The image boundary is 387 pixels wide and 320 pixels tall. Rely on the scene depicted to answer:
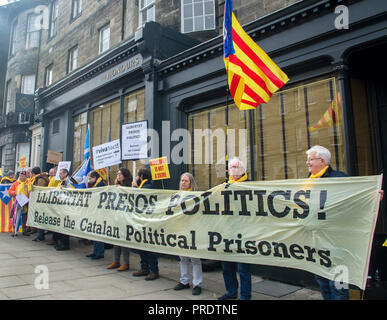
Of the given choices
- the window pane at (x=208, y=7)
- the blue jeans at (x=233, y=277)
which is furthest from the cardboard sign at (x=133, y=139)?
the window pane at (x=208, y=7)

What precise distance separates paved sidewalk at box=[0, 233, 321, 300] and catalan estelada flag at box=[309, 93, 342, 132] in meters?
2.78

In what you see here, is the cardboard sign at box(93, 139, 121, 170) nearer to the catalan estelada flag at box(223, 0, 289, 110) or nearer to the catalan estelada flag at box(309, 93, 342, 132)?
the catalan estelada flag at box(223, 0, 289, 110)

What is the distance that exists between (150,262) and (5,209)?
6798 mm

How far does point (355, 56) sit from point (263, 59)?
5.31 ft

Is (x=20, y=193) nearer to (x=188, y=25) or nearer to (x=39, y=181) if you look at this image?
(x=39, y=181)

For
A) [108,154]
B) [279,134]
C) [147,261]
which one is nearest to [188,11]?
[108,154]

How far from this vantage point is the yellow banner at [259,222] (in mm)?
3361

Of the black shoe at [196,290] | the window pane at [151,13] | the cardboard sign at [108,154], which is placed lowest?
the black shoe at [196,290]

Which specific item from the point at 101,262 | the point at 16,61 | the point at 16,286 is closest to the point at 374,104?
the point at 101,262

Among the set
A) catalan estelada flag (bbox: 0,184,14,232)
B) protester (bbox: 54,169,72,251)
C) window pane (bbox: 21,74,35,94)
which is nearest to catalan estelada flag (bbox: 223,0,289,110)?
protester (bbox: 54,169,72,251)

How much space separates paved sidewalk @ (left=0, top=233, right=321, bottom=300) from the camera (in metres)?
4.48

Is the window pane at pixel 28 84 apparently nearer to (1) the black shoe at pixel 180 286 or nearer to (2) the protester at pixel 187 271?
(2) the protester at pixel 187 271

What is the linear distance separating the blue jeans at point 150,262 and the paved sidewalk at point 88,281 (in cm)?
21

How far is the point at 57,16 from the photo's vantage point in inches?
634
